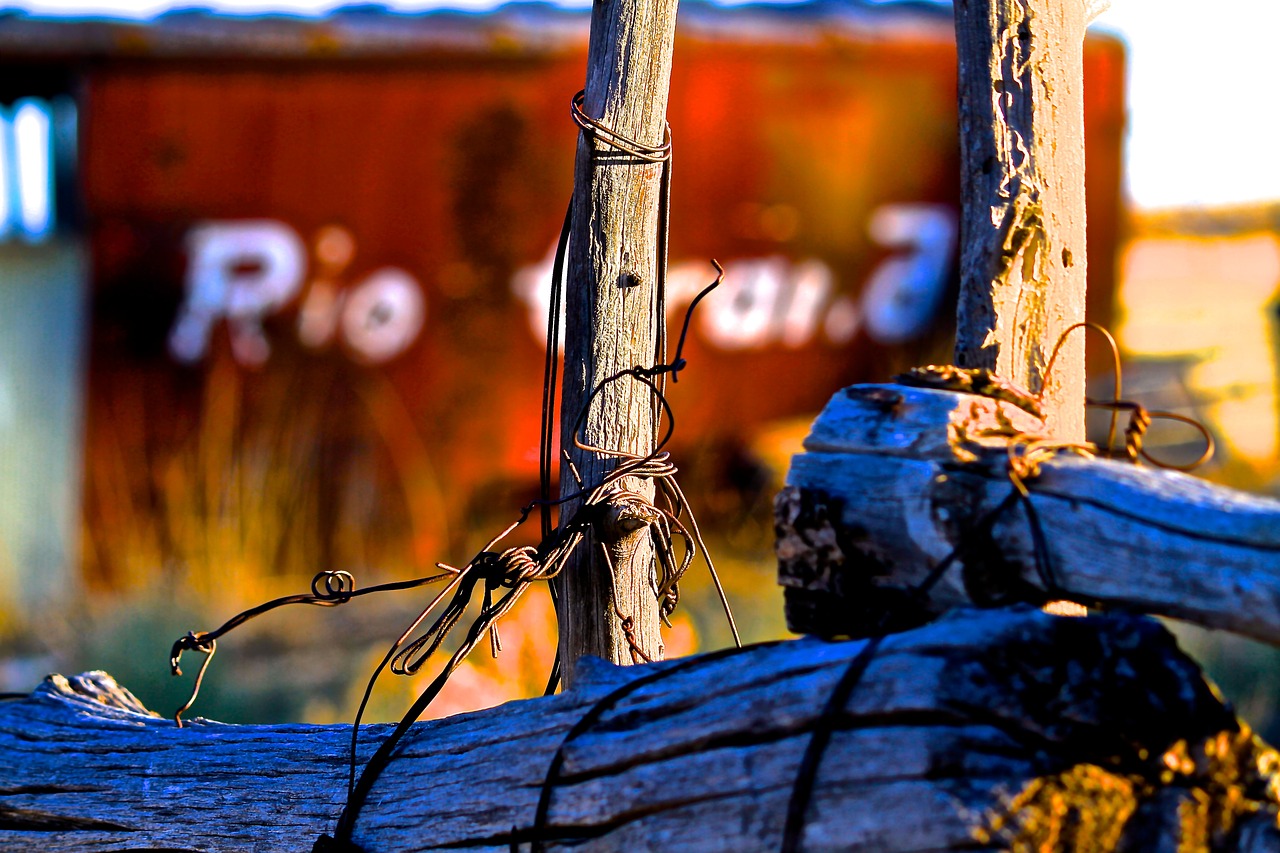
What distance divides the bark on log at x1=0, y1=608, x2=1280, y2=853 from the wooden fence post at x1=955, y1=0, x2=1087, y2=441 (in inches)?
22.4

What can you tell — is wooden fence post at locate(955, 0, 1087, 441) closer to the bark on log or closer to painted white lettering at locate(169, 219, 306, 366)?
the bark on log

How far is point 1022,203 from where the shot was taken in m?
1.78

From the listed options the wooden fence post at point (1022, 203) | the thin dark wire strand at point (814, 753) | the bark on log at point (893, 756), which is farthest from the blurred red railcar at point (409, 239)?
the thin dark wire strand at point (814, 753)

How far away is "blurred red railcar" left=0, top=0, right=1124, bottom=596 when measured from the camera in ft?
18.7

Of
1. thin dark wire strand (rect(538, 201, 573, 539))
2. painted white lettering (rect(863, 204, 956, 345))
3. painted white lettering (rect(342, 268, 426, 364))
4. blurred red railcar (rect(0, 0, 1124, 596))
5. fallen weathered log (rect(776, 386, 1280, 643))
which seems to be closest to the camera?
fallen weathered log (rect(776, 386, 1280, 643))

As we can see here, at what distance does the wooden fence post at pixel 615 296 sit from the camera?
200 centimetres

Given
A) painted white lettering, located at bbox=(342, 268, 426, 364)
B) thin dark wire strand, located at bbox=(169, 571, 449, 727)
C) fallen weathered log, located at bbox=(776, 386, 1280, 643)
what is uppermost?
painted white lettering, located at bbox=(342, 268, 426, 364)

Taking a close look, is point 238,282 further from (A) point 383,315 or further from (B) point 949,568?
→ (B) point 949,568

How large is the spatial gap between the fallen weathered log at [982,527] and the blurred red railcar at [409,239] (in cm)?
466

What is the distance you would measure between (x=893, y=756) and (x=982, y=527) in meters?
0.29

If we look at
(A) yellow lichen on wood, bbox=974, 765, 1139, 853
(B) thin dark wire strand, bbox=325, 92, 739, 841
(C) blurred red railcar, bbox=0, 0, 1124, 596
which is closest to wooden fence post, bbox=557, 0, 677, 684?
(B) thin dark wire strand, bbox=325, 92, 739, 841

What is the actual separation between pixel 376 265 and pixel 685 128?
192cm

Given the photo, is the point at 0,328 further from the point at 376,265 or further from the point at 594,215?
the point at 594,215

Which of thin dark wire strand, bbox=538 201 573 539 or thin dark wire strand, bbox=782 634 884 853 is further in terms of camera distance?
thin dark wire strand, bbox=538 201 573 539
